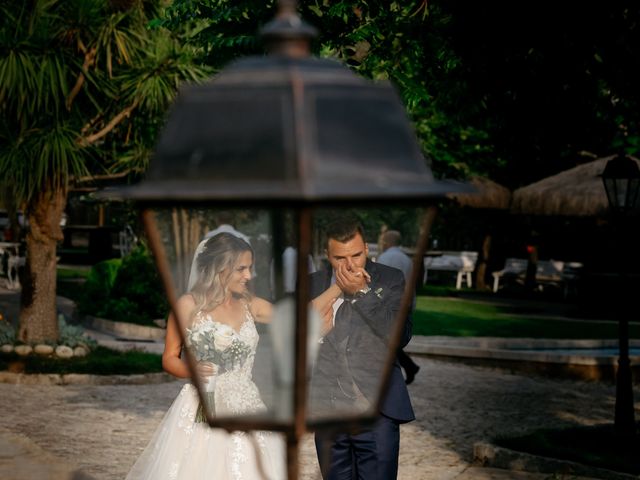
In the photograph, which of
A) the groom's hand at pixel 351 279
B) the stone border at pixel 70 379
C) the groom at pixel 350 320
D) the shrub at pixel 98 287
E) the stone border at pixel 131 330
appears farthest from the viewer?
the shrub at pixel 98 287

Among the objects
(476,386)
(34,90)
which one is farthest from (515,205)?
(34,90)

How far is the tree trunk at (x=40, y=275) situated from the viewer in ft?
52.7

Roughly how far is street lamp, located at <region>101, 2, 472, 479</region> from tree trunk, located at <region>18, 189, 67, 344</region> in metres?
14.0

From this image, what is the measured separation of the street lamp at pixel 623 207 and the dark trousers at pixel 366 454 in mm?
5359

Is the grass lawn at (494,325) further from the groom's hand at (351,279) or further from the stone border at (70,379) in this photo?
the groom's hand at (351,279)

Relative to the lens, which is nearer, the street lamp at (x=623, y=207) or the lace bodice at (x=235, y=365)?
the lace bodice at (x=235, y=365)

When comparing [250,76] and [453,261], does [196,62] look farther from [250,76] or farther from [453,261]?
[453,261]

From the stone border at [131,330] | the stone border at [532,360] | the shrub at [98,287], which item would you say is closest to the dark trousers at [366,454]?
the stone border at [532,360]

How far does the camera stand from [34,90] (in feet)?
48.2

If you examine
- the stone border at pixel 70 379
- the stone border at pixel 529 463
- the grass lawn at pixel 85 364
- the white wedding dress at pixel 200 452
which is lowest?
the stone border at pixel 529 463

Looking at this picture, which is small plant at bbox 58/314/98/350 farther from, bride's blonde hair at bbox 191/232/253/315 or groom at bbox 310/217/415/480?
groom at bbox 310/217/415/480

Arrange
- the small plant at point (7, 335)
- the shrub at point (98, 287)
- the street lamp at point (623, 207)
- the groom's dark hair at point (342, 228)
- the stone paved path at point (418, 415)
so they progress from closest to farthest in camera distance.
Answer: the groom's dark hair at point (342, 228)
the stone paved path at point (418, 415)
the street lamp at point (623, 207)
the small plant at point (7, 335)
the shrub at point (98, 287)

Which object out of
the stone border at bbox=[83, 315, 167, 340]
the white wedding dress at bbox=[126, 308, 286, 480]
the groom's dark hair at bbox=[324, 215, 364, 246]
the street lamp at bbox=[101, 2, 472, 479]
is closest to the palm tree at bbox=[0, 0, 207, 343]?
the stone border at bbox=[83, 315, 167, 340]

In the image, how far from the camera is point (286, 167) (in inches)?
81.6
